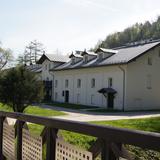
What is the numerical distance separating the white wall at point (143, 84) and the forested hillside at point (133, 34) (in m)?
46.3

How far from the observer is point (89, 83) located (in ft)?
131

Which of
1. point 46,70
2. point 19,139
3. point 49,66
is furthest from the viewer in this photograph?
point 46,70

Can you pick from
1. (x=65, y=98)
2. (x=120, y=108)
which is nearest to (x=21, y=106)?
(x=120, y=108)

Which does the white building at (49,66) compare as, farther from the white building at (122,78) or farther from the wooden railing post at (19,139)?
the wooden railing post at (19,139)

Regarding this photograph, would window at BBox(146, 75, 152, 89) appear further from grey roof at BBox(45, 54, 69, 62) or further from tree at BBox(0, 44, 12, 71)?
tree at BBox(0, 44, 12, 71)

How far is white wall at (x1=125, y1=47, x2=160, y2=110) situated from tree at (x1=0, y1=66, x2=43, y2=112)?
47.8 ft

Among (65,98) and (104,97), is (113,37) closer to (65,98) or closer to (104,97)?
(65,98)

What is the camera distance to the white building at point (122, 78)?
34531mm

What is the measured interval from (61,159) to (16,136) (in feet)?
6.66

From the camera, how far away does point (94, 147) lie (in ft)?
11.1

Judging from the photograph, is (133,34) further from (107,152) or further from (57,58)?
(107,152)

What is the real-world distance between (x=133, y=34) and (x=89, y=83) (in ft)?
175

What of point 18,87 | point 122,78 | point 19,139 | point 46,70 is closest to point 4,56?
point 46,70

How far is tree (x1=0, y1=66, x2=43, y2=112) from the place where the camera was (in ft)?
69.8
